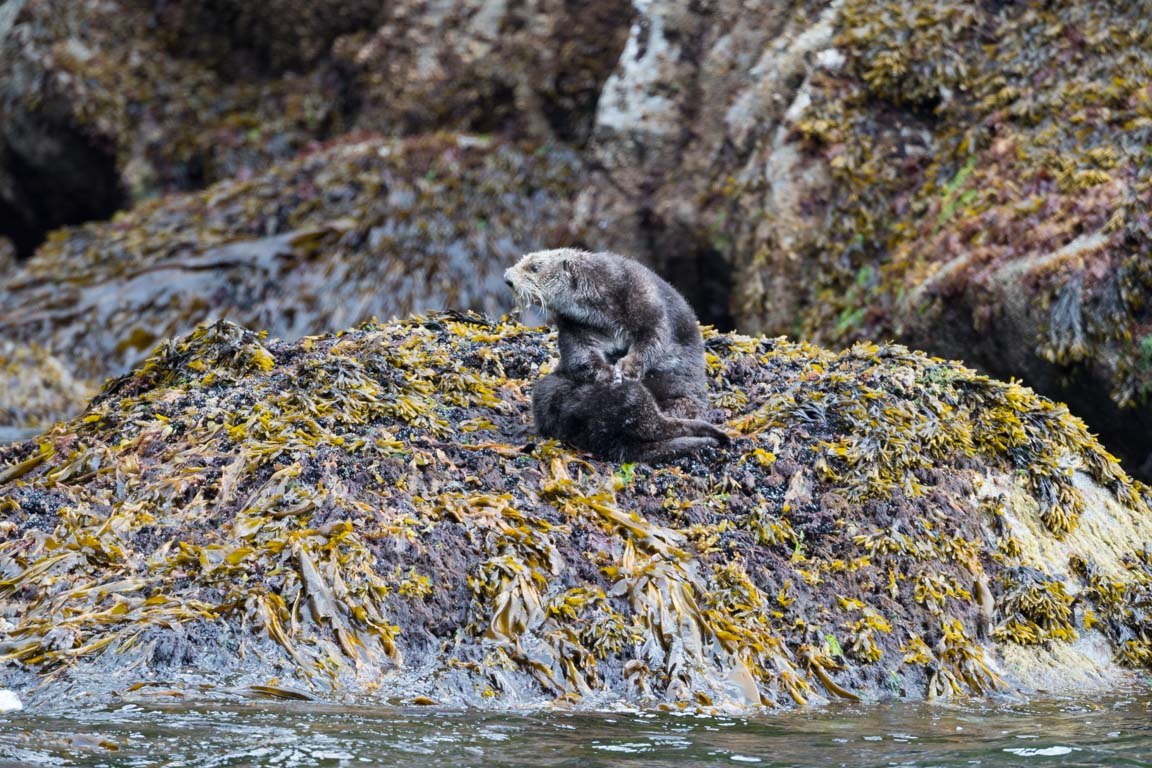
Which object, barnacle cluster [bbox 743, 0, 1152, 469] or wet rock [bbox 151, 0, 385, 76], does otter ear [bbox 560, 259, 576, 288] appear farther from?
wet rock [bbox 151, 0, 385, 76]

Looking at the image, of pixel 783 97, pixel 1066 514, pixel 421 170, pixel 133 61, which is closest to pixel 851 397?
pixel 1066 514

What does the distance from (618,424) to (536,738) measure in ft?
6.29

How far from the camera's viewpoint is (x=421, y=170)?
44.0 ft

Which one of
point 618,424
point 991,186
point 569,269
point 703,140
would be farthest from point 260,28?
point 618,424

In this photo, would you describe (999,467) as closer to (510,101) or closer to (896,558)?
(896,558)

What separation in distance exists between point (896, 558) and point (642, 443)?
49.3 inches

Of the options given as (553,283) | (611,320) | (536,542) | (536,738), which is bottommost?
(536,738)

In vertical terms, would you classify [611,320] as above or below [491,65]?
below

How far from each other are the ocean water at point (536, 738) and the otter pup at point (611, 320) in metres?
1.83

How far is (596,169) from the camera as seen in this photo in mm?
12523

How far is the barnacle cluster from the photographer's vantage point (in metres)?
8.13

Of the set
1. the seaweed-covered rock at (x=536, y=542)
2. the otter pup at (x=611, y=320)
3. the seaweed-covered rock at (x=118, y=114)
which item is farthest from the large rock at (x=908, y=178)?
the seaweed-covered rock at (x=118, y=114)

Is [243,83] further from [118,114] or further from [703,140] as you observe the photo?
[703,140]

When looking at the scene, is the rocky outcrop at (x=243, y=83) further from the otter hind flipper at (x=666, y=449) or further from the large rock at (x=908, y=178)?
the otter hind flipper at (x=666, y=449)
